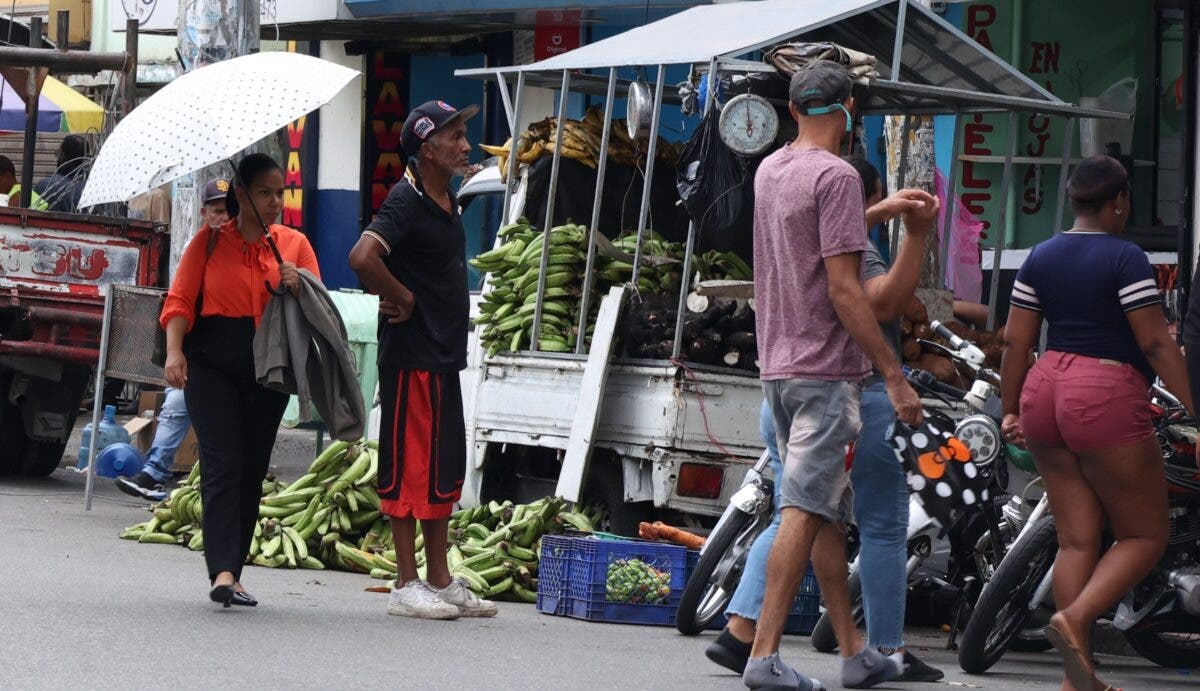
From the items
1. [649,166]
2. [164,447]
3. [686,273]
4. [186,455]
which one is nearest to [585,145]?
[649,166]

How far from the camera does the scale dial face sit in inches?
355

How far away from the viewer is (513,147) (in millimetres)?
10359

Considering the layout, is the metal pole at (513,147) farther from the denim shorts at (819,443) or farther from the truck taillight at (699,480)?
the denim shorts at (819,443)

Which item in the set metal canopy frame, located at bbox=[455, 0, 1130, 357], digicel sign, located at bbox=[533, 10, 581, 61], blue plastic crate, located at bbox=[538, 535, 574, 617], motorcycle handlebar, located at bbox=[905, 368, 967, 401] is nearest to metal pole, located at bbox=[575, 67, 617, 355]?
metal canopy frame, located at bbox=[455, 0, 1130, 357]

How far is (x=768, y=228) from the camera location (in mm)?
6098

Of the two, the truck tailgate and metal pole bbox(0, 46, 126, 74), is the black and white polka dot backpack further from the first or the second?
metal pole bbox(0, 46, 126, 74)

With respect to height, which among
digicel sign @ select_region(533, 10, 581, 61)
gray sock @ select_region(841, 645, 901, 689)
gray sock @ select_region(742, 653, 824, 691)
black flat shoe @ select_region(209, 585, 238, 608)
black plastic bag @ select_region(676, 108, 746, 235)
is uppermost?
digicel sign @ select_region(533, 10, 581, 61)

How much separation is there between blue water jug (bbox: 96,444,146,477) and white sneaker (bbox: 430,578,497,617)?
5.48m

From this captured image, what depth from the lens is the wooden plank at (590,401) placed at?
9109 mm

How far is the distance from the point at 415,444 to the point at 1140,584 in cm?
281

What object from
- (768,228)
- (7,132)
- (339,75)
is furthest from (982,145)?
(7,132)

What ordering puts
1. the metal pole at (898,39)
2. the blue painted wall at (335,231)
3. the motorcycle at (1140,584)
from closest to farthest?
1. the motorcycle at (1140,584)
2. the metal pole at (898,39)
3. the blue painted wall at (335,231)

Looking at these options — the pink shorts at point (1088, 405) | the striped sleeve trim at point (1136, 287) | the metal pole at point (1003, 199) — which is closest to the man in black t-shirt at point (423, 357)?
the pink shorts at point (1088, 405)

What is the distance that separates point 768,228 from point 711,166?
3.19m
